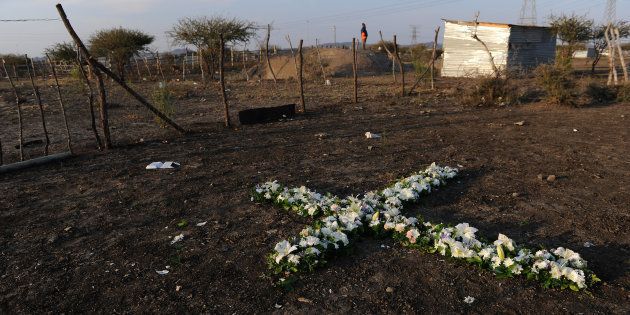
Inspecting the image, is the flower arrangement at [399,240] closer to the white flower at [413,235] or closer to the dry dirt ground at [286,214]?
the white flower at [413,235]

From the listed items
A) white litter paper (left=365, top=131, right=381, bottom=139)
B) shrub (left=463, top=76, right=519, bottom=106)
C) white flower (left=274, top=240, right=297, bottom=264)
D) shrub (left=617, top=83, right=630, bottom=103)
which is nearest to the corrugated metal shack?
shrub (left=617, top=83, right=630, bottom=103)

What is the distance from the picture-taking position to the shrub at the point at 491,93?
41.0ft

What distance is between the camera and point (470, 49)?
22781 mm

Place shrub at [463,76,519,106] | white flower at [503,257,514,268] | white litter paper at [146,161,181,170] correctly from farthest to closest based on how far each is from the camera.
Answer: shrub at [463,76,519,106] < white litter paper at [146,161,181,170] < white flower at [503,257,514,268]

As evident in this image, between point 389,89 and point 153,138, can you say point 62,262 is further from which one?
point 389,89

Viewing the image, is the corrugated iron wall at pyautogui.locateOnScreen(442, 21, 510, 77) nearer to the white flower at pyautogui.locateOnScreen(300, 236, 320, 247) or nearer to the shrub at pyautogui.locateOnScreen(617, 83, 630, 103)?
the shrub at pyautogui.locateOnScreen(617, 83, 630, 103)

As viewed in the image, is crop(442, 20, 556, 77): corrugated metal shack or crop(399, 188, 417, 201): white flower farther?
crop(442, 20, 556, 77): corrugated metal shack

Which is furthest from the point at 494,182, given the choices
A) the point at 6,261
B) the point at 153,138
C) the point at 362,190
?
the point at 153,138

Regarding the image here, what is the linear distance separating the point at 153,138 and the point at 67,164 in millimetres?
2066

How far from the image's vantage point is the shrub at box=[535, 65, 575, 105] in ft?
39.3

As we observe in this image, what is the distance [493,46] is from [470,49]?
44.5 inches

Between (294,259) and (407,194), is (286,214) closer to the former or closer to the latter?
(294,259)

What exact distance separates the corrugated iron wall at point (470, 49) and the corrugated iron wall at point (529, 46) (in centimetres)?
50

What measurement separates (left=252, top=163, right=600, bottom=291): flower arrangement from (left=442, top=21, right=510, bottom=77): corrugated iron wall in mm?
18436
